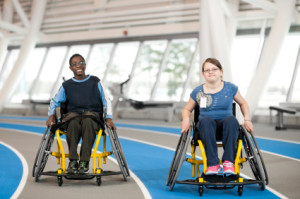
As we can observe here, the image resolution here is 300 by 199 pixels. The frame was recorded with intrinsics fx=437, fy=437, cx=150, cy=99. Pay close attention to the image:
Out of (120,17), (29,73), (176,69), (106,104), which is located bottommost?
(106,104)

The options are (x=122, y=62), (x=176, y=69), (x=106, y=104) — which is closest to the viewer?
(x=106, y=104)

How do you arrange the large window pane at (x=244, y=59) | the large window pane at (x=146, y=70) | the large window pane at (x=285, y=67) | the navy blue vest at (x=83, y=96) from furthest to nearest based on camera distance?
1. the large window pane at (x=146, y=70)
2. the large window pane at (x=244, y=59)
3. the large window pane at (x=285, y=67)
4. the navy blue vest at (x=83, y=96)

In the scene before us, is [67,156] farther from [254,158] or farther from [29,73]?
[29,73]

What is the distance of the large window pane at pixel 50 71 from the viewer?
1905 cm

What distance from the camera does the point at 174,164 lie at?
363 centimetres

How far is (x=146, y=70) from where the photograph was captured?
1614 centimetres

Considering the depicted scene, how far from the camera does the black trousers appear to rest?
3781 millimetres

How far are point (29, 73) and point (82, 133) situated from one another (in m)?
17.0

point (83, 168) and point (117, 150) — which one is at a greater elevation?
point (117, 150)

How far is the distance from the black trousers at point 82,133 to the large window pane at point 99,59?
13.5 metres

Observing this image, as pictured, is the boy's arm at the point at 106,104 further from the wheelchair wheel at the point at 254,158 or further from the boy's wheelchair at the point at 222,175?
the wheelchair wheel at the point at 254,158

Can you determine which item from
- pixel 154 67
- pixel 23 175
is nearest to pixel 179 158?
pixel 23 175

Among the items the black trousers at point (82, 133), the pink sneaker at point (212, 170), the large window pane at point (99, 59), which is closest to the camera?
the pink sneaker at point (212, 170)

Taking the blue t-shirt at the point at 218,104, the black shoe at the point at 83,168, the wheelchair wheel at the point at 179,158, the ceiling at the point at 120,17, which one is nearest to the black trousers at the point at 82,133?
the black shoe at the point at 83,168
